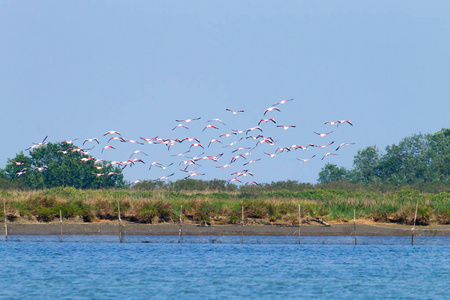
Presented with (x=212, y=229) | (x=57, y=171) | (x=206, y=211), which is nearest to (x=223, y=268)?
(x=212, y=229)

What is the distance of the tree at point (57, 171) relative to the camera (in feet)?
283

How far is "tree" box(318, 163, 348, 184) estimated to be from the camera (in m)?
105

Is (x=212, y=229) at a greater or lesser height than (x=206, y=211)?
lesser

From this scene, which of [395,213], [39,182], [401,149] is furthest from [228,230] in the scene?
[401,149]

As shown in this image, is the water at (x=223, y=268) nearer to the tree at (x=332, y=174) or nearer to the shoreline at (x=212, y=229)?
the shoreline at (x=212, y=229)

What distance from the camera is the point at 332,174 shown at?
351 feet

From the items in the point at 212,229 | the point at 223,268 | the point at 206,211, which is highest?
the point at 206,211

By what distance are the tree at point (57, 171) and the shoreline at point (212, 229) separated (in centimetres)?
4108

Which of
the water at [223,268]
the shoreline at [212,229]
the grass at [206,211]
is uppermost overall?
the grass at [206,211]

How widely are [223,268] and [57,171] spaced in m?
57.5

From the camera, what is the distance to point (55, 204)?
46.7m

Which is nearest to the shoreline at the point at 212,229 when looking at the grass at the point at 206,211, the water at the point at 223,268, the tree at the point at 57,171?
the water at the point at 223,268

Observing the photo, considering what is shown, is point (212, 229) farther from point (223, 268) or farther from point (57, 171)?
point (57, 171)

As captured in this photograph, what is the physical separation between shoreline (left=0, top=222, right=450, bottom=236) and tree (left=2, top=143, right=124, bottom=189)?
135ft
